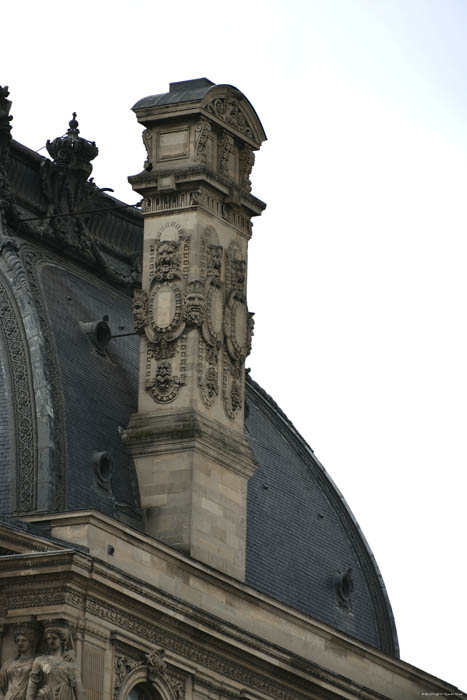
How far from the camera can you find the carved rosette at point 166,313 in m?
58.1

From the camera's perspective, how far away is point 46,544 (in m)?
52.0

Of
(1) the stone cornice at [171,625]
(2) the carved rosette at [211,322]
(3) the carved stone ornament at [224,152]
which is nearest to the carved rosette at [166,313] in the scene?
(2) the carved rosette at [211,322]

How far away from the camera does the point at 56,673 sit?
51.1 metres

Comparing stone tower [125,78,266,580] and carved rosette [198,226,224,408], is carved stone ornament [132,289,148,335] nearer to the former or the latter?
stone tower [125,78,266,580]

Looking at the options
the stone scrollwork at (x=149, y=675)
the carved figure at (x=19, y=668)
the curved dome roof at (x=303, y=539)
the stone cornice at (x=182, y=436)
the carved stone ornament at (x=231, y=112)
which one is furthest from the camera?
the curved dome roof at (x=303, y=539)

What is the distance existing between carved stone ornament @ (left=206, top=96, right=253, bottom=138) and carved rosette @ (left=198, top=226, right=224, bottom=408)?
2258 millimetres

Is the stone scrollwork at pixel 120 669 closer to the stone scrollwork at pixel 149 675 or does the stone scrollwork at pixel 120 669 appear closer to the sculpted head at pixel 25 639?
the stone scrollwork at pixel 149 675

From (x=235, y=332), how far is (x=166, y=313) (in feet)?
5.26

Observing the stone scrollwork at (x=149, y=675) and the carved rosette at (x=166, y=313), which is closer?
the stone scrollwork at (x=149, y=675)

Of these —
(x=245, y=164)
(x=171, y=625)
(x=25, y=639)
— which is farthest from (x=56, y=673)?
(x=245, y=164)

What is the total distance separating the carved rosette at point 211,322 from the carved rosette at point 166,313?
1.17 feet

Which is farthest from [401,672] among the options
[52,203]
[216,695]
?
[52,203]

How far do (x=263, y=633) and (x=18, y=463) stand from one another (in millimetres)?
5576

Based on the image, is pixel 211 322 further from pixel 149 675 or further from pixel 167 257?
pixel 149 675
